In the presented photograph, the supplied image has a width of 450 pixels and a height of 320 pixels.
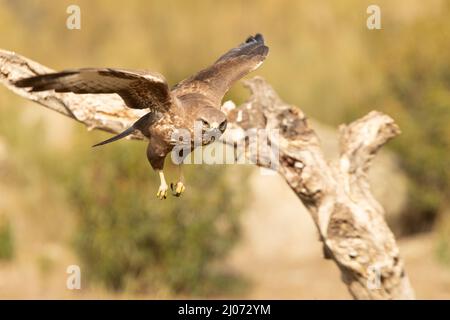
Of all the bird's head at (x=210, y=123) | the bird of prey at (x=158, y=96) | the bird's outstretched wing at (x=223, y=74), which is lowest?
the bird's head at (x=210, y=123)

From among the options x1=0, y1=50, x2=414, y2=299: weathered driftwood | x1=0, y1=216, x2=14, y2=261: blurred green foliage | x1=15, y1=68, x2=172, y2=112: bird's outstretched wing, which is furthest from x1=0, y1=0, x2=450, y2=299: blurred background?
x1=15, y1=68, x2=172, y2=112: bird's outstretched wing

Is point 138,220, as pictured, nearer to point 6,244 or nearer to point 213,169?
point 213,169

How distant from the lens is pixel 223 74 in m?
7.58

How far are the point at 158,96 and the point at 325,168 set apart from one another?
98.0 inches

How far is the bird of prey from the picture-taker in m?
5.95

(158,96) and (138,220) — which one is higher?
(138,220)

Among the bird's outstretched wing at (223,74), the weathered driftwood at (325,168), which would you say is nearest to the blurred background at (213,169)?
the weathered driftwood at (325,168)

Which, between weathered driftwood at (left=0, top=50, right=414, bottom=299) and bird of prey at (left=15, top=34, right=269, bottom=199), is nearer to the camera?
bird of prey at (left=15, top=34, right=269, bottom=199)

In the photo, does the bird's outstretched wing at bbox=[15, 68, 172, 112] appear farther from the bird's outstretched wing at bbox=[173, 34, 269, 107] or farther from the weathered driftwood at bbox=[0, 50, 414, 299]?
the weathered driftwood at bbox=[0, 50, 414, 299]

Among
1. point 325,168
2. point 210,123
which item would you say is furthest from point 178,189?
point 325,168

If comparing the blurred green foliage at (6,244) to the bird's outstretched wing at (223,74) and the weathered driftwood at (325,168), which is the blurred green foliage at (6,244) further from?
the bird's outstretched wing at (223,74)

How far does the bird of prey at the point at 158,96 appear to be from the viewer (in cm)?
595

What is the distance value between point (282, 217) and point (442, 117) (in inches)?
153
